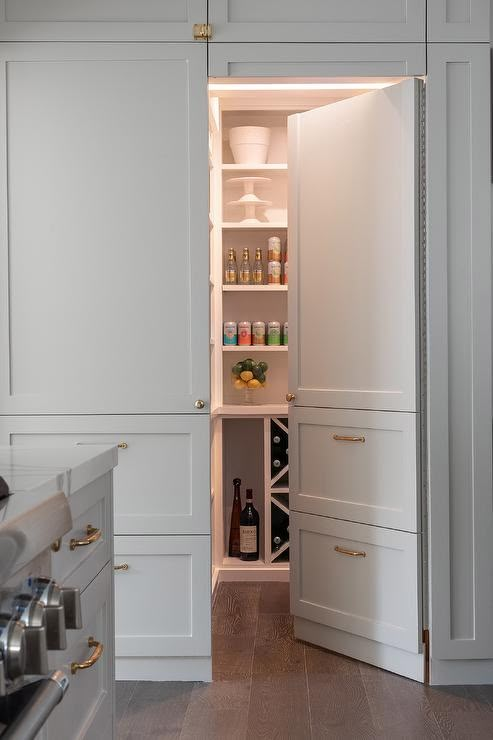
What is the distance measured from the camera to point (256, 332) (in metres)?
4.30

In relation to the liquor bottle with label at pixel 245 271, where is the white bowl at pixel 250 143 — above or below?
above

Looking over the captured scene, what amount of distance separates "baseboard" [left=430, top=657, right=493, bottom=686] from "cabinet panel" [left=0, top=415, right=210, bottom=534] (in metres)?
0.92

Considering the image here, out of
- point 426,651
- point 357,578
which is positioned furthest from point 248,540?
point 426,651

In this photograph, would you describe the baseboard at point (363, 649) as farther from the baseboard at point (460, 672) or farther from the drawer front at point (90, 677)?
the drawer front at point (90, 677)

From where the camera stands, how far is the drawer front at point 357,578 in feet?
9.32

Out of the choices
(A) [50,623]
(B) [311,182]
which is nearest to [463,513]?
(B) [311,182]

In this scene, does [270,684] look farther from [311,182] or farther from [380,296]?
[311,182]

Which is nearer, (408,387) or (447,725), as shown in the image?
(447,725)

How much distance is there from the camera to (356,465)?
2.99 metres

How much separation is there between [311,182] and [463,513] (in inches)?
52.8

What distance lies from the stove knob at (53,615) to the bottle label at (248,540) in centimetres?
325

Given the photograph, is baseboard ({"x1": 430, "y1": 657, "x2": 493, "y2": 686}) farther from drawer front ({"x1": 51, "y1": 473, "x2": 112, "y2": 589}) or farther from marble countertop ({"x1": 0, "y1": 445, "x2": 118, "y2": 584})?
marble countertop ({"x1": 0, "y1": 445, "x2": 118, "y2": 584})

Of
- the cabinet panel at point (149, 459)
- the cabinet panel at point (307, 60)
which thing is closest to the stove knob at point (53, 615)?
the cabinet panel at point (149, 459)

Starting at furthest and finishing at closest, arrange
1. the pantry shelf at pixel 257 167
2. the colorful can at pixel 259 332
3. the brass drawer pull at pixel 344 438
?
the colorful can at pixel 259 332
the pantry shelf at pixel 257 167
the brass drawer pull at pixel 344 438
